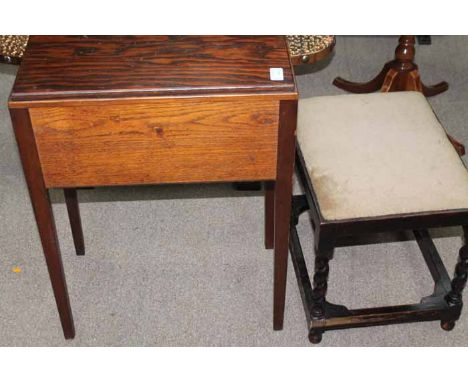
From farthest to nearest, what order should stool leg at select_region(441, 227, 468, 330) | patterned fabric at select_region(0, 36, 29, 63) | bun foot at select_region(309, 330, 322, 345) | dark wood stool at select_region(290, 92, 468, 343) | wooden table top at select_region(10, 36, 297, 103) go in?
patterned fabric at select_region(0, 36, 29, 63), bun foot at select_region(309, 330, 322, 345), stool leg at select_region(441, 227, 468, 330), dark wood stool at select_region(290, 92, 468, 343), wooden table top at select_region(10, 36, 297, 103)

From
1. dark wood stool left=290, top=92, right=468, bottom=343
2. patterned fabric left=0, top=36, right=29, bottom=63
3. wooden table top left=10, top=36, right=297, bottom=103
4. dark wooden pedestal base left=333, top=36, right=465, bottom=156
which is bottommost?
dark wooden pedestal base left=333, top=36, right=465, bottom=156

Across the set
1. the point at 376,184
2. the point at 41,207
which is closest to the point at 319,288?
the point at 376,184

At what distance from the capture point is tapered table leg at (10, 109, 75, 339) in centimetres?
152

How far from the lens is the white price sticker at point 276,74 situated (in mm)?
1531

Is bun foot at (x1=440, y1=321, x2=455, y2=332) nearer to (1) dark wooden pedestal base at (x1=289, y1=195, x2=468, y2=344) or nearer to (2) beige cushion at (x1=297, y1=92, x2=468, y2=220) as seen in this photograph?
(1) dark wooden pedestal base at (x1=289, y1=195, x2=468, y2=344)

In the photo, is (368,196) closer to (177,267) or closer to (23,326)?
(177,267)

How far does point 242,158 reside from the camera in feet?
5.33

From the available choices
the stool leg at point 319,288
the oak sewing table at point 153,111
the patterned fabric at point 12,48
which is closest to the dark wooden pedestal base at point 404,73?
the stool leg at point 319,288

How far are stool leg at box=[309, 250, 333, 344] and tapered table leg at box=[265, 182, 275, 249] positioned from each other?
0.95 ft

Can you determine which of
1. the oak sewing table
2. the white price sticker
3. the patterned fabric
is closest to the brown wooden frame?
the oak sewing table

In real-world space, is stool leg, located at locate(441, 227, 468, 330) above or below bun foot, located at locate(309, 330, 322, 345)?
above

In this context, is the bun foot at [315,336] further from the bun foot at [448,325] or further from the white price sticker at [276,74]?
the white price sticker at [276,74]

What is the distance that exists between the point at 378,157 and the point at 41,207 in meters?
0.83

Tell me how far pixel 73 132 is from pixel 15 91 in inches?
5.6
